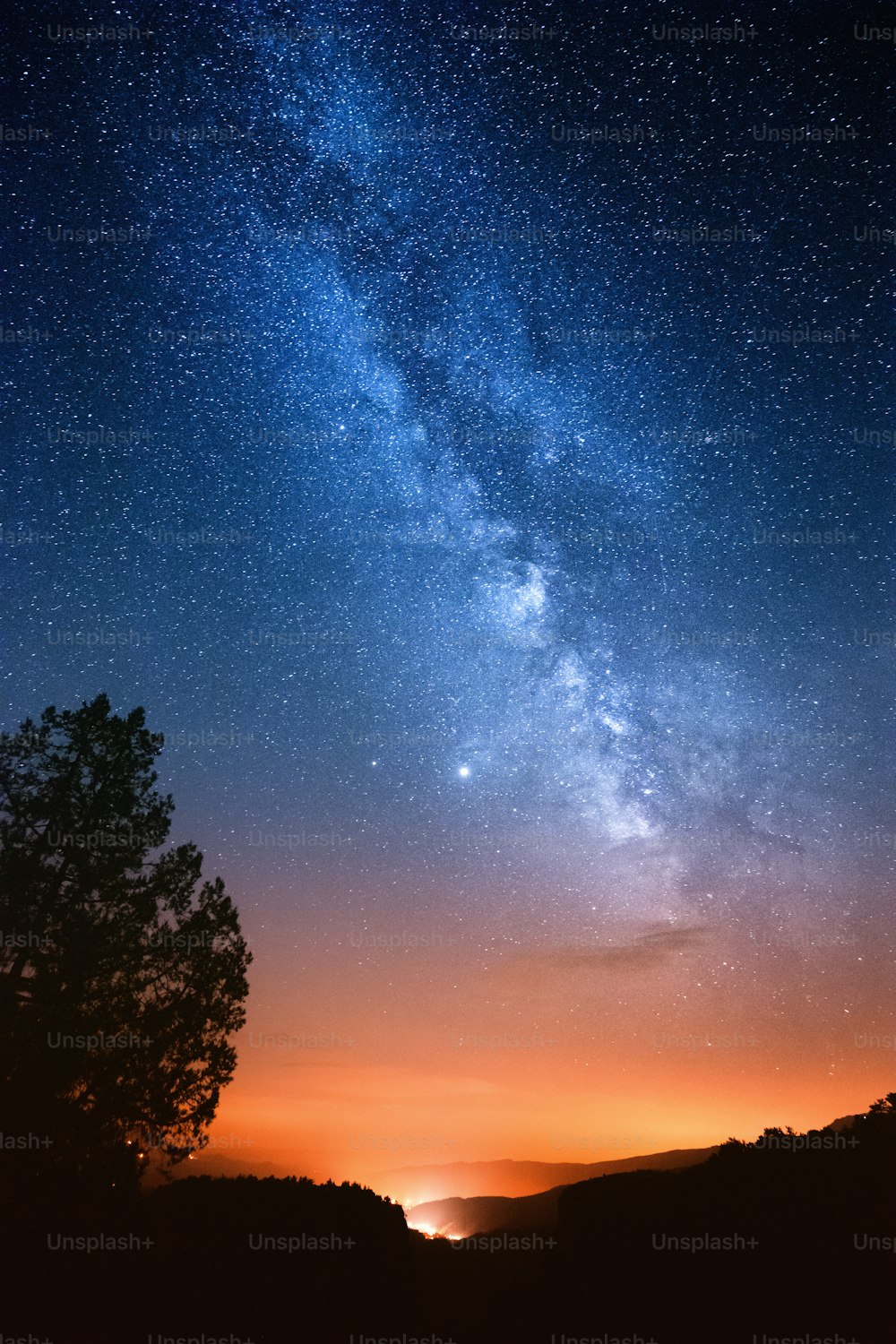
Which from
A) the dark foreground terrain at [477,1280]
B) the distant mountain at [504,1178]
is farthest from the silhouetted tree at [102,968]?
the distant mountain at [504,1178]

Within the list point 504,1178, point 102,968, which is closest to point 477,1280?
point 102,968

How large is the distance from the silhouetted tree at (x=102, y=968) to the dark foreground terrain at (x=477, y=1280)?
4.47 feet

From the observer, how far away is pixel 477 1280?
57.6 ft

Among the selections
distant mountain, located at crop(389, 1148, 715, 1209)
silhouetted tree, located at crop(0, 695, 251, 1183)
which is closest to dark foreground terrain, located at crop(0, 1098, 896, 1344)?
silhouetted tree, located at crop(0, 695, 251, 1183)

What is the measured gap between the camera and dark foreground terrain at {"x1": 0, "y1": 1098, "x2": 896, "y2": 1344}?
1060 centimetres

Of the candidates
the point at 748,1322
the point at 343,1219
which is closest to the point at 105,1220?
the point at 343,1219

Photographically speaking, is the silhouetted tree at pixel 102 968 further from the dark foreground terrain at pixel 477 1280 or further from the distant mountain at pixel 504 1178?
the distant mountain at pixel 504 1178

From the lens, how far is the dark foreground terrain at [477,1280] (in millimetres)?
10602

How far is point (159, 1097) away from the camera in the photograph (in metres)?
15.1

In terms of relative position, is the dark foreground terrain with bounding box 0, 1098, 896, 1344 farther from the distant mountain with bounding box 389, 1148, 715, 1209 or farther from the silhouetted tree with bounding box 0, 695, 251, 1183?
the distant mountain with bounding box 389, 1148, 715, 1209

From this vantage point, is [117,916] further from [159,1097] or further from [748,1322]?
[748,1322]

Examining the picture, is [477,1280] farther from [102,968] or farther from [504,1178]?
[504,1178]

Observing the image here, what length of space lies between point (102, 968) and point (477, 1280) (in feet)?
40.6

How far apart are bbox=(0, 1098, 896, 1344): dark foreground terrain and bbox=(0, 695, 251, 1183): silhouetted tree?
1362 mm
